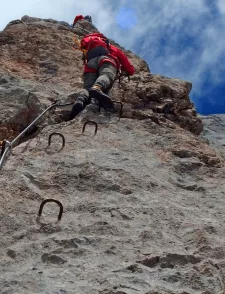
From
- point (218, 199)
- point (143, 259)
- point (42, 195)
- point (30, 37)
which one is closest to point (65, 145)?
point (42, 195)

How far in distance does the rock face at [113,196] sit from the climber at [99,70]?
0.63 ft

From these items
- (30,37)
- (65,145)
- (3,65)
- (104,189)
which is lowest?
(104,189)

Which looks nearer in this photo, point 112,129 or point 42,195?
point 42,195

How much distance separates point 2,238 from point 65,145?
2.00 meters

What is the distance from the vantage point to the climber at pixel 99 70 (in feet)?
24.8

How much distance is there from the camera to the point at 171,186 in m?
5.89

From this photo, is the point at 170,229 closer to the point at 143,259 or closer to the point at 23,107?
the point at 143,259

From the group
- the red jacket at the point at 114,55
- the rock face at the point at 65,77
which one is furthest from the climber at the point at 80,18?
the red jacket at the point at 114,55

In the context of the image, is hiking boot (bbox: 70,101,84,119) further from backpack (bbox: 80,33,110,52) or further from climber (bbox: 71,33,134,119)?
backpack (bbox: 80,33,110,52)

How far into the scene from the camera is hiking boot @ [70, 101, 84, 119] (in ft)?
24.2

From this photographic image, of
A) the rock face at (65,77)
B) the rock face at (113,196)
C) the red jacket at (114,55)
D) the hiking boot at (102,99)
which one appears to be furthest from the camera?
the red jacket at (114,55)

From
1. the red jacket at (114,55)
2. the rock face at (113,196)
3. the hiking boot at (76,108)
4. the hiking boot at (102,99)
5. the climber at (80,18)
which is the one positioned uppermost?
the climber at (80,18)

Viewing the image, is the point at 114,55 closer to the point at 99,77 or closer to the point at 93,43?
the point at 93,43

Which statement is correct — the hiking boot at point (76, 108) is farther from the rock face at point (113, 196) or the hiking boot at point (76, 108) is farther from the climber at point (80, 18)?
the climber at point (80, 18)
